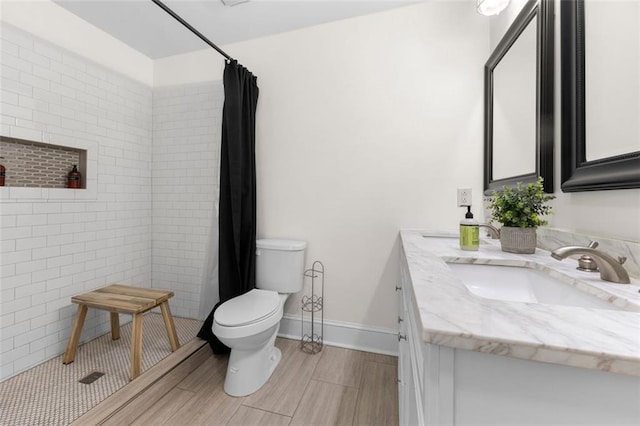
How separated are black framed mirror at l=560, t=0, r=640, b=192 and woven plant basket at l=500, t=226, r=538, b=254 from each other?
0.20 metres

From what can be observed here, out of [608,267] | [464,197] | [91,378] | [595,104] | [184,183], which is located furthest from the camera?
[184,183]

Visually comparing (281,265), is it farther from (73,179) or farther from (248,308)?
(73,179)

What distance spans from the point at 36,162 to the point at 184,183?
91cm

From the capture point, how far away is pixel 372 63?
1942mm

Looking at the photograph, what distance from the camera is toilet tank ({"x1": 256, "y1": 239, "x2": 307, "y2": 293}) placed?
76.6 inches

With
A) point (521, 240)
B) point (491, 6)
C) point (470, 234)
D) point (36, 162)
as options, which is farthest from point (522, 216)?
point (36, 162)

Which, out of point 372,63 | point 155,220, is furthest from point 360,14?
point 155,220

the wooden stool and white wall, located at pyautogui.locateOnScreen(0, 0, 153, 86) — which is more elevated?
white wall, located at pyautogui.locateOnScreen(0, 0, 153, 86)

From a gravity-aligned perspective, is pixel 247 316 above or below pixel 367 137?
below

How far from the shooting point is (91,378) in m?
1.58

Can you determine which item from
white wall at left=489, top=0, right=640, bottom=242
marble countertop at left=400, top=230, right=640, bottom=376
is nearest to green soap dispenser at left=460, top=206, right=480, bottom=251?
white wall at left=489, top=0, right=640, bottom=242

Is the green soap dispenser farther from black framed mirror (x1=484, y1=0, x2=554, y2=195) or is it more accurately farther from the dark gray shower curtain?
the dark gray shower curtain

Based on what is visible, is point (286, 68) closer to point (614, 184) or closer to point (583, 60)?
point (583, 60)

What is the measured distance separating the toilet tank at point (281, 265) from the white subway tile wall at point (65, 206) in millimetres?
1240
